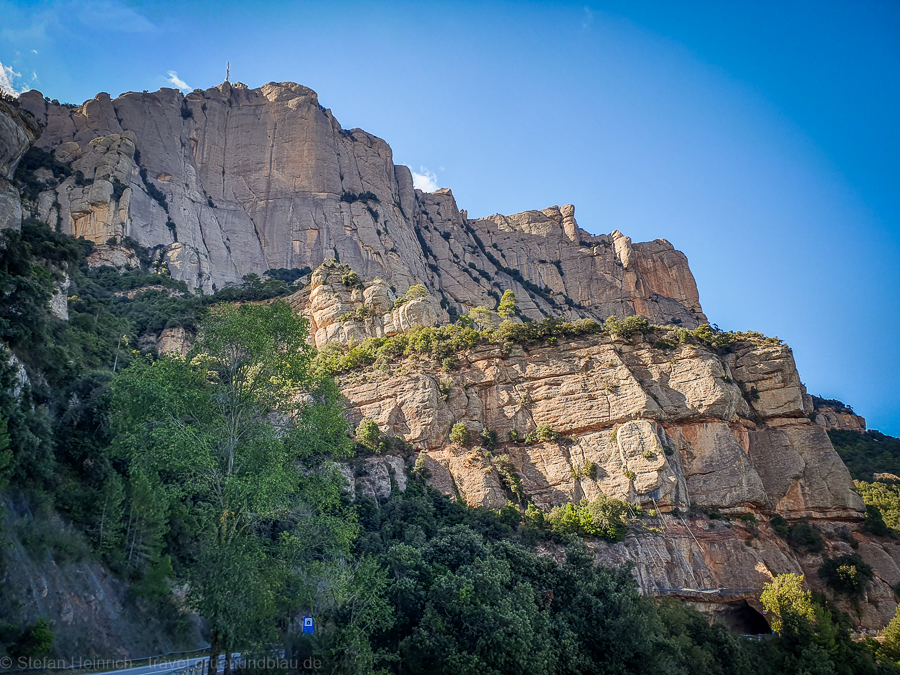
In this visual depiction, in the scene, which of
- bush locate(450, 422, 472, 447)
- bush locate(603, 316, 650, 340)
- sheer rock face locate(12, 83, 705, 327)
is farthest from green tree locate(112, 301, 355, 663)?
sheer rock face locate(12, 83, 705, 327)

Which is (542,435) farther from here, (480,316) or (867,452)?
(867,452)

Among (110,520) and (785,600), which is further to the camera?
(785,600)

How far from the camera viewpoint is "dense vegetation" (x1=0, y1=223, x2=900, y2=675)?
16062 millimetres

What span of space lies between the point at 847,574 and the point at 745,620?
280 inches

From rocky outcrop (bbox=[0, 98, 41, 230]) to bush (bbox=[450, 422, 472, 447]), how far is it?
28232mm

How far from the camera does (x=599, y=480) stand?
133 ft

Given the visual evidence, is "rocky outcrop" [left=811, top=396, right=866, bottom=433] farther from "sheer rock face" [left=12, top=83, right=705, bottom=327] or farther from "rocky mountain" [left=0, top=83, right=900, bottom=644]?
"sheer rock face" [left=12, top=83, right=705, bottom=327]

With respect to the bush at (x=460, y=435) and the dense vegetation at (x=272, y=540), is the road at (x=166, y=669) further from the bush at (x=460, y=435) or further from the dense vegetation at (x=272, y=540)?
the bush at (x=460, y=435)

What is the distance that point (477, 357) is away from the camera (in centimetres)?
4812

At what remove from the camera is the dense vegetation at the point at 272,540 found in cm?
1606

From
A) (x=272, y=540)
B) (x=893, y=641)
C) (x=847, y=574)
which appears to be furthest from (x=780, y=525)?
(x=272, y=540)

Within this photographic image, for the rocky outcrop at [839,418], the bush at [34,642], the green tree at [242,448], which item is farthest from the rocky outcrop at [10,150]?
the rocky outcrop at [839,418]

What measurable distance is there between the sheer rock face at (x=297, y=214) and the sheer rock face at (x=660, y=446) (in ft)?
119

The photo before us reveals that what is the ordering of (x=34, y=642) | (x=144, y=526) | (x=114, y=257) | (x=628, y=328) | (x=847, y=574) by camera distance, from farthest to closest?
(x=114, y=257) → (x=628, y=328) → (x=847, y=574) → (x=144, y=526) → (x=34, y=642)
